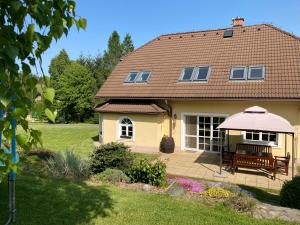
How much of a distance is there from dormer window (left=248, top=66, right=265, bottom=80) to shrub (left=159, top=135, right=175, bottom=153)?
5657 mm

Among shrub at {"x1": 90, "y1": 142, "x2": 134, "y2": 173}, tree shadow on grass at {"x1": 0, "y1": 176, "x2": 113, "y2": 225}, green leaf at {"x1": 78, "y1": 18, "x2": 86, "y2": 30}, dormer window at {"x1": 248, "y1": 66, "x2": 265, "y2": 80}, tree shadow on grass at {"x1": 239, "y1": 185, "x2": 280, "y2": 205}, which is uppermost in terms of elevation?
dormer window at {"x1": 248, "y1": 66, "x2": 265, "y2": 80}

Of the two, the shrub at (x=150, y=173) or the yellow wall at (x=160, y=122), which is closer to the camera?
the shrub at (x=150, y=173)

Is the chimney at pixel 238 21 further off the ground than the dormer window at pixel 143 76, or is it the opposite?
the chimney at pixel 238 21

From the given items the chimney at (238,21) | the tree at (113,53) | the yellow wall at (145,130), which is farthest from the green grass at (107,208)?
the tree at (113,53)

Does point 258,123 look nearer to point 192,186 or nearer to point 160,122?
point 192,186

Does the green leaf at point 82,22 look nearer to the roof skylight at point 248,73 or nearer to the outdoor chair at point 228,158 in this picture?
the outdoor chair at point 228,158

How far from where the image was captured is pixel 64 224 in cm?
525

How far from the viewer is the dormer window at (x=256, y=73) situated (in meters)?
16.0

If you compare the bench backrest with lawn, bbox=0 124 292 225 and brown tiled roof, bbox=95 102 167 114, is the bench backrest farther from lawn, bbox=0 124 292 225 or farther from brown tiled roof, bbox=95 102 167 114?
lawn, bbox=0 124 292 225

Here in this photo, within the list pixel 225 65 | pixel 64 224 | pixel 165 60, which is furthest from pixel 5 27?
pixel 165 60

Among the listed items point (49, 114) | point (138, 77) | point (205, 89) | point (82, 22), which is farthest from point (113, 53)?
point (49, 114)

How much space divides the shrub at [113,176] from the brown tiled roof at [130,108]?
24.3 ft

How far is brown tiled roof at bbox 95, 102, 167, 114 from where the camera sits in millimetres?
17188

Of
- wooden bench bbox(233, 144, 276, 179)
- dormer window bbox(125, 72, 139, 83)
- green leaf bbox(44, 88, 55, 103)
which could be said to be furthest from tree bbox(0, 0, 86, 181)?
dormer window bbox(125, 72, 139, 83)
